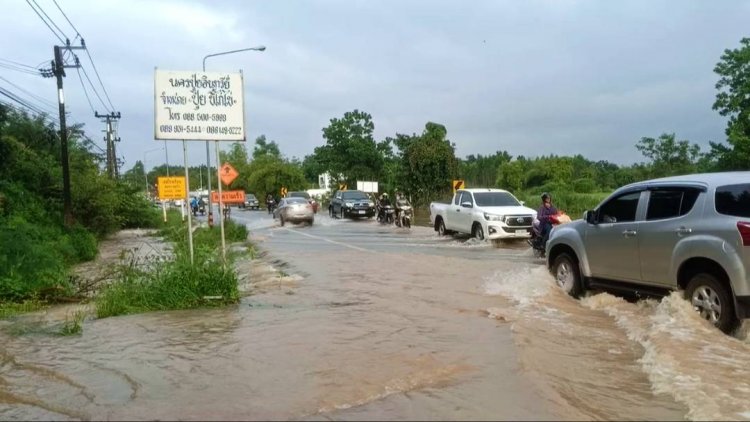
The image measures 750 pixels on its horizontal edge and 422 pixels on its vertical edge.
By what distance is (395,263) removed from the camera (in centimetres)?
1451

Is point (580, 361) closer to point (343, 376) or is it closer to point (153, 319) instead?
point (343, 376)

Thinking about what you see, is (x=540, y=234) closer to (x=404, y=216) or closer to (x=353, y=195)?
(x=404, y=216)

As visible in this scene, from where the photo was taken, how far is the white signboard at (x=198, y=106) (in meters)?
9.58

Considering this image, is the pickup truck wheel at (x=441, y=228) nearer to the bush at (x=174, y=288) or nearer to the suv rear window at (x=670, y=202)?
the bush at (x=174, y=288)

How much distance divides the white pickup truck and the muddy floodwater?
8431mm

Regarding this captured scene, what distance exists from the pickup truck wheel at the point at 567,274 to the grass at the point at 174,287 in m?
4.80

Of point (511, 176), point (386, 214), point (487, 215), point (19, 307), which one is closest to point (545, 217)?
point (487, 215)

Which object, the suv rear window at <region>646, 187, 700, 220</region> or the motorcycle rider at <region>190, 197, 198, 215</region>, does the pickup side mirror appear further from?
the motorcycle rider at <region>190, 197, 198, 215</region>

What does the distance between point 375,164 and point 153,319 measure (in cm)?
4673

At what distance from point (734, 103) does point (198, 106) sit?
126 ft

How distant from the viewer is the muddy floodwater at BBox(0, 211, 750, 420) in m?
4.79

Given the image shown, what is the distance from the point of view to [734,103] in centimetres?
3934

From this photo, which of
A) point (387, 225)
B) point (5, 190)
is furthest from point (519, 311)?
point (387, 225)

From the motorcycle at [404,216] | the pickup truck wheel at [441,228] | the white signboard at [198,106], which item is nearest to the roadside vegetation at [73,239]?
the white signboard at [198,106]
